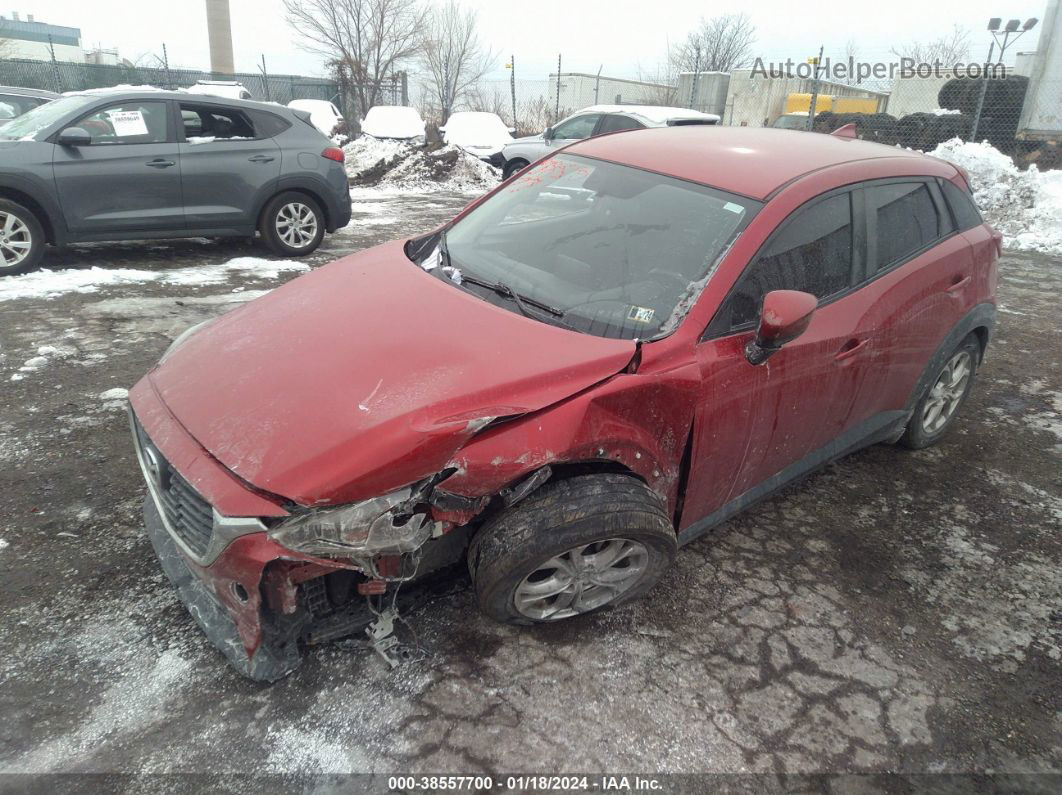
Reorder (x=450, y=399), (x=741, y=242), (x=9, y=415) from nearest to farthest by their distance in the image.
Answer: (x=450, y=399) → (x=741, y=242) → (x=9, y=415)

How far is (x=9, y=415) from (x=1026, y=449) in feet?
18.9

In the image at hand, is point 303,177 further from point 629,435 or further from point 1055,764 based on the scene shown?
point 1055,764

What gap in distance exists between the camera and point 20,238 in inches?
246

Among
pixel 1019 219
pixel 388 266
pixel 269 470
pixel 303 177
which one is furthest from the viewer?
pixel 1019 219

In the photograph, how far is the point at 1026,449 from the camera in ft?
13.5

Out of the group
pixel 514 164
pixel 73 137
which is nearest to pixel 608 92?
pixel 514 164

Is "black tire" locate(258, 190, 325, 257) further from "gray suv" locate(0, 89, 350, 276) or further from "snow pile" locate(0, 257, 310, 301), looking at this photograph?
"snow pile" locate(0, 257, 310, 301)

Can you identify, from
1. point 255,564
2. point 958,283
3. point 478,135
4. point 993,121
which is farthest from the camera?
point 478,135

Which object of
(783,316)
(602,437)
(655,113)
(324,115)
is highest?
(655,113)

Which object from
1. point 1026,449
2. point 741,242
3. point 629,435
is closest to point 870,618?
point 629,435

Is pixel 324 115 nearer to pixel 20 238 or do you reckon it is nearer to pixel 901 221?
pixel 20 238

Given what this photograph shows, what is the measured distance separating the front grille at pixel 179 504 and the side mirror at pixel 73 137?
5147 millimetres

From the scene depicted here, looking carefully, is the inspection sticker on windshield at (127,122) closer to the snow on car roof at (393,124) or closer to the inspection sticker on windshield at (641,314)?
the inspection sticker on windshield at (641,314)

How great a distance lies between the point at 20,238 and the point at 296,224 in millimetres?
2428
